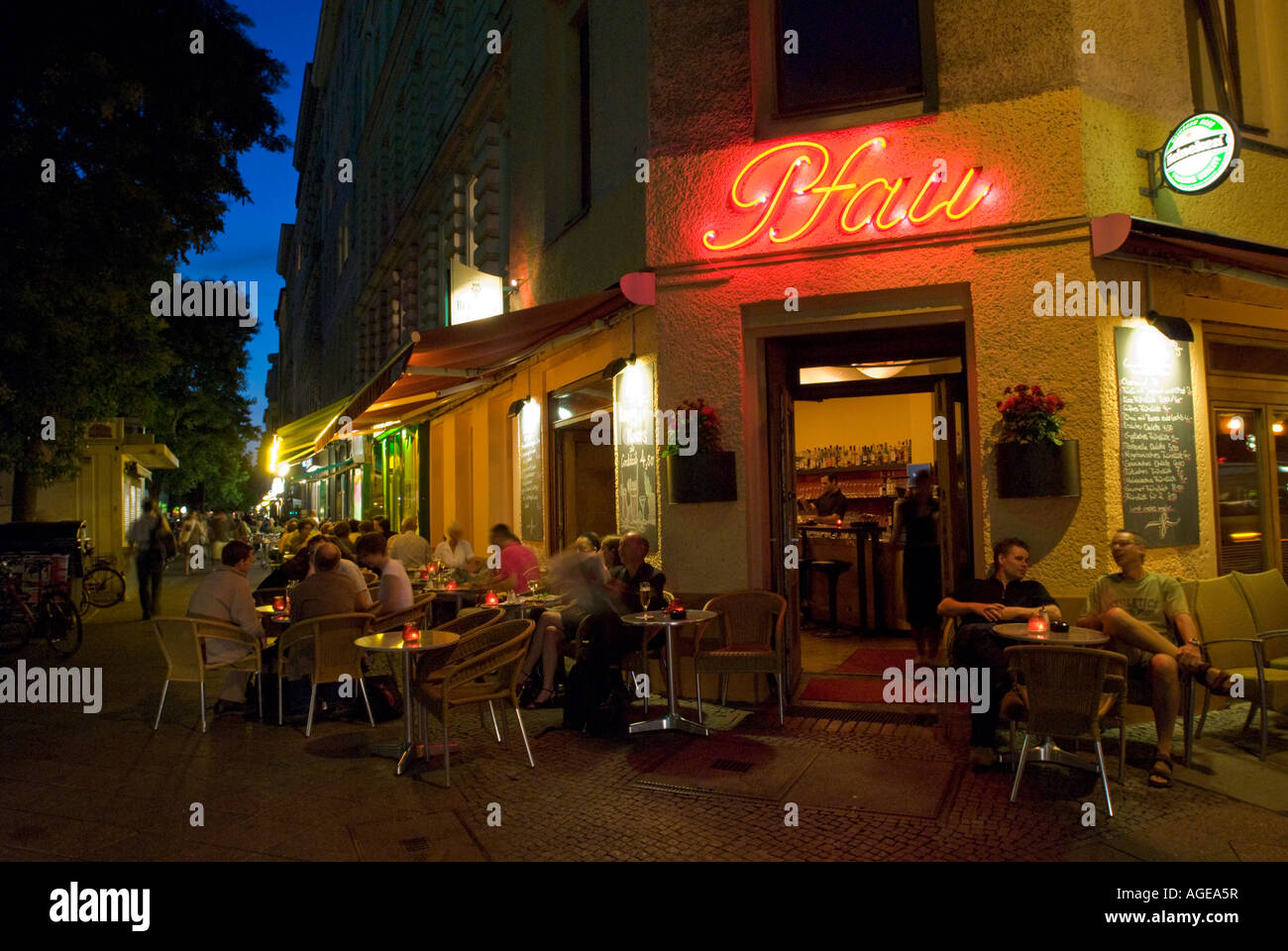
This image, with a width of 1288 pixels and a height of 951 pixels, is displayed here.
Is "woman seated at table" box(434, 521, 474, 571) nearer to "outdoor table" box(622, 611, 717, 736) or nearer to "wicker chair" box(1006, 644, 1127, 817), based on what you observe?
"outdoor table" box(622, 611, 717, 736)

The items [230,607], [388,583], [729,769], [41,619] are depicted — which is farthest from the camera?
[41,619]

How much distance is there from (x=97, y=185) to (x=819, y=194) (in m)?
10.3

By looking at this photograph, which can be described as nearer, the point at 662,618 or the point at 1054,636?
the point at 1054,636

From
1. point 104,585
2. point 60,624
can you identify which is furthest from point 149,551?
point 60,624

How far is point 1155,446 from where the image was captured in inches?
253

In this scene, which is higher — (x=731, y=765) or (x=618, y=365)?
(x=618, y=365)

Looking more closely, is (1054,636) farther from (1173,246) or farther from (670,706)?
(1173,246)

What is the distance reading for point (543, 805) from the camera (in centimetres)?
473

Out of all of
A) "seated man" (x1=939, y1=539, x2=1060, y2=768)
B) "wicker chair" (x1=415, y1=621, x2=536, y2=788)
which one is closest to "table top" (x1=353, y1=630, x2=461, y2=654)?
"wicker chair" (x1=415, y1=621, x2=536, y2=788)

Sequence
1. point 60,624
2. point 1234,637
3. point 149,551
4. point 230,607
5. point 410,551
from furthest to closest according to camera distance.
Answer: point 149,551
point 410,551
point 60,624
point 230,607
point 1234,637

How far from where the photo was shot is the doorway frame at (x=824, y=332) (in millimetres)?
6719
